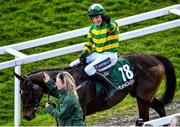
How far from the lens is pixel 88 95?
11.7 meters

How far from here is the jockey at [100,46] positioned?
11578 mm

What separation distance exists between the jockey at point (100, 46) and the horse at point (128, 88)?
14 cm

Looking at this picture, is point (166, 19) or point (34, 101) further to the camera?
point (166, 19)

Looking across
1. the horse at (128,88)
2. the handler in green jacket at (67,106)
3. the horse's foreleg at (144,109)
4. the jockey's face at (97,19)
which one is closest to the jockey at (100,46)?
the jockey's face at (97,19)

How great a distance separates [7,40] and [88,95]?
7.38 m

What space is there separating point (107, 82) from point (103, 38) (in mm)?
640

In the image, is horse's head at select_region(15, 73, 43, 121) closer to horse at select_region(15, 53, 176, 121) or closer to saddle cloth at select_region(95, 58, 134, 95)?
horse at select_region(15, 53, 176, 121)

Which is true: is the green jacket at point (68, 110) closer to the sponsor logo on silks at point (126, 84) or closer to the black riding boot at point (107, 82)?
the black riding boot at point (107, 82)

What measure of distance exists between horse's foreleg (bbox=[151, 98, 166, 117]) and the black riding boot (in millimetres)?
838

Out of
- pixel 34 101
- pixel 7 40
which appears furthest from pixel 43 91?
pixel 7 40

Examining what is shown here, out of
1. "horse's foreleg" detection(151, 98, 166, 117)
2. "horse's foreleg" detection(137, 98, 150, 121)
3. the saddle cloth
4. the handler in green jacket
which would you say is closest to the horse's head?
the saddle cloth

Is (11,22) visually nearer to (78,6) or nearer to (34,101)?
(78,6)

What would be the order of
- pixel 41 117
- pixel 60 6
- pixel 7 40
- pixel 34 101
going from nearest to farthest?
pixel 34 101 < pixel 41 117 < pixel 7 40 < pixel 60 6

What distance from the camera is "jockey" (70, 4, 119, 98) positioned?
11578 millimetres
